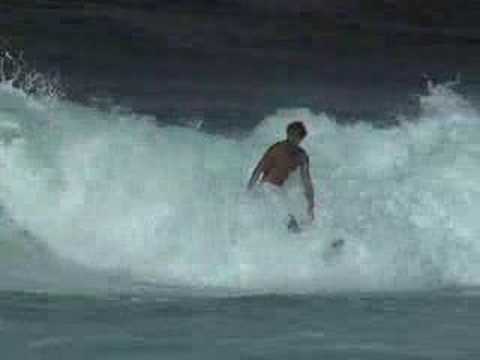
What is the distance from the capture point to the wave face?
1441cm

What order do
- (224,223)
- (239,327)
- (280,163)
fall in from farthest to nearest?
(224,223) → (280,163) → (239,327)

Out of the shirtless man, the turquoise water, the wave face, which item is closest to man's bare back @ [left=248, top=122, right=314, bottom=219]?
the shirtless man

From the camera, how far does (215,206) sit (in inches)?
618

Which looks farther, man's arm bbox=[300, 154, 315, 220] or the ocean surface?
man's arm bbox=[300, 154, 315, 220]

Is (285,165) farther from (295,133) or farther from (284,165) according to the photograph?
(295,133)

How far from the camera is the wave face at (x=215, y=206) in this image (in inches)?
567

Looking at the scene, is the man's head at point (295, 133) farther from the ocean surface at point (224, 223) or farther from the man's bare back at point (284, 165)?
the ocean surface at point (224, 223)

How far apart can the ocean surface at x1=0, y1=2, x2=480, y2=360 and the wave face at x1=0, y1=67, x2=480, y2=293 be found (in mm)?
22

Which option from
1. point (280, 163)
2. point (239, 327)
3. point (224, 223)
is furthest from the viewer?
point (224, 223)

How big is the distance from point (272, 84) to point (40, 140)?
850 centimetres

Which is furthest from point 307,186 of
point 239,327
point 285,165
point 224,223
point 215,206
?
point 239,327

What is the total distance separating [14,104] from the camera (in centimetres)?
1861

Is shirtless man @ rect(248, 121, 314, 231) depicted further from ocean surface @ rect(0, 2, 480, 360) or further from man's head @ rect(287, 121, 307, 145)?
ocean surface @ rect(0, 2, 480, 360)

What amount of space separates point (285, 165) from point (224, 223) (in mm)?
951
